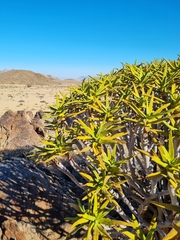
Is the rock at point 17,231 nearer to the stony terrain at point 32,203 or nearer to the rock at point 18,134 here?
the stony terrain at point 32,203

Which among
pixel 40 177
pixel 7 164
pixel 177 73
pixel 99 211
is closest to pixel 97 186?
pixel 99 211

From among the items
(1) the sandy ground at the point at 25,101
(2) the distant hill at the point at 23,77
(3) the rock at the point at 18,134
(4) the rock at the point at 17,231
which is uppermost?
(2) the distant hill at the point at 23,77

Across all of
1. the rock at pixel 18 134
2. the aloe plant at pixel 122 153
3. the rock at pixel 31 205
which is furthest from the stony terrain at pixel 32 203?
the rock at pixel 18 134

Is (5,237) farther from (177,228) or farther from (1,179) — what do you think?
(177,228)

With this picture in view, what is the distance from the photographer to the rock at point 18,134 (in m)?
7.99

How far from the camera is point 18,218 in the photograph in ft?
14.0

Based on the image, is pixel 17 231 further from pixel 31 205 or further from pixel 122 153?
pixel 122 153

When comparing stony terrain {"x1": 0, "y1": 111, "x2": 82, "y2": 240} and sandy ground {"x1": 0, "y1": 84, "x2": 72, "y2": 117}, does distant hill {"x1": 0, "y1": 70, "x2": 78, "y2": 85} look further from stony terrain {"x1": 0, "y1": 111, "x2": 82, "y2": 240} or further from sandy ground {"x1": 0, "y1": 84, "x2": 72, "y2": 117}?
stony terrain {"x1": 0, "y1": 111, "x2": 82, "y2": 240}

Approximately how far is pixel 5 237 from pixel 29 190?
1033mm

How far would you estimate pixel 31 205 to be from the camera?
4.49m

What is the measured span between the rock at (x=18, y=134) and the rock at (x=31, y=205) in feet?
8.46

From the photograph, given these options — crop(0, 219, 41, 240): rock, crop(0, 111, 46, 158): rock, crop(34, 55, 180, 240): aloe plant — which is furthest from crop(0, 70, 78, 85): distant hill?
crop(34, 55, 180, 240): aloe plant

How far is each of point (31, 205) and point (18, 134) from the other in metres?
4.68

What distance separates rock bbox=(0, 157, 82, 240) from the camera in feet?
12.9
